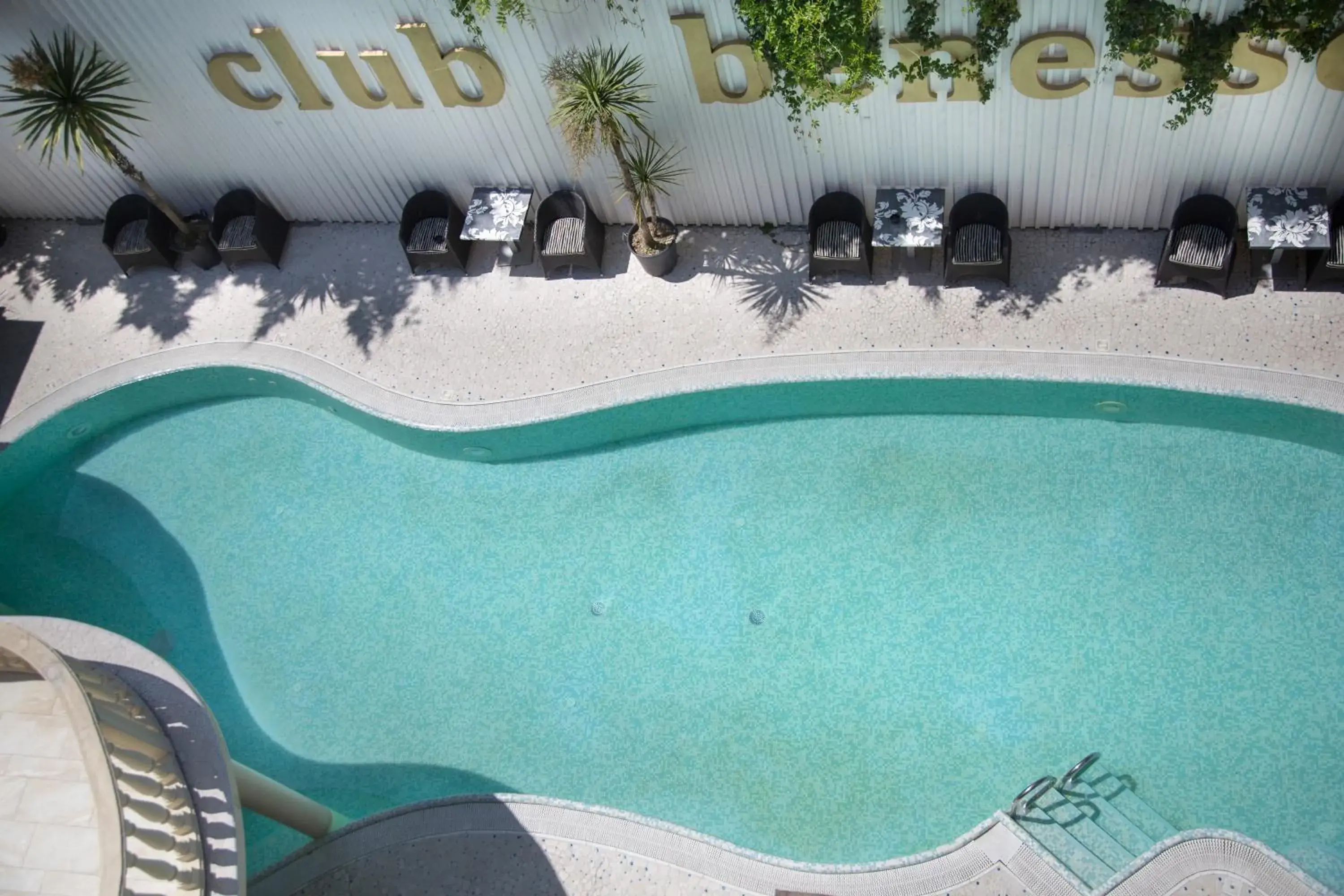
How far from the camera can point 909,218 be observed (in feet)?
42.6

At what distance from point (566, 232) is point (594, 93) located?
2.47 meters

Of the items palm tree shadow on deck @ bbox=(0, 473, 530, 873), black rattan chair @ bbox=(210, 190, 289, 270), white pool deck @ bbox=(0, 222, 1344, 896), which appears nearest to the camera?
white pool deck @ bbox=(0, 222, 1344, 896)

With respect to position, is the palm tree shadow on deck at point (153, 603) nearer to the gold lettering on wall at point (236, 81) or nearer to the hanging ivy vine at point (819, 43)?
the gold lettering on wall at point (236, 81)

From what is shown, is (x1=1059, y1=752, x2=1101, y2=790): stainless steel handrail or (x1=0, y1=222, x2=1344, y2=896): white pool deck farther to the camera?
(x1=0, y1=222, x2=1344, y2=896): white pool deck

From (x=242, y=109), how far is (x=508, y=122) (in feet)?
10.9

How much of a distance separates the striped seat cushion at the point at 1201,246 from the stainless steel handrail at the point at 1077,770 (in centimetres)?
534

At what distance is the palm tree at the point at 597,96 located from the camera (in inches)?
471

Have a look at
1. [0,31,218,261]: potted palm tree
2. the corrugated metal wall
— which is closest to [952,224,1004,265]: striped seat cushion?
the corrugated metal wall

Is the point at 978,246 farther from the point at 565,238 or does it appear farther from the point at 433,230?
the point at 433,230

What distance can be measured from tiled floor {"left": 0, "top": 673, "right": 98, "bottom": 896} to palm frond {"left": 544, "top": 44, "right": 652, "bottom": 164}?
7401 mm

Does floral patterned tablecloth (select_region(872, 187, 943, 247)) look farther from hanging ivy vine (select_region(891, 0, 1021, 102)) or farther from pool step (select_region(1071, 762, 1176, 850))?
pool step (select_region(1071, 762, 1176, 850))

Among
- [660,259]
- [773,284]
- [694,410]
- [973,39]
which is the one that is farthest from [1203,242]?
[660,259]

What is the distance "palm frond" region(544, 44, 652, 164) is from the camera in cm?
1197

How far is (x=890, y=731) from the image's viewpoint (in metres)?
11.6
